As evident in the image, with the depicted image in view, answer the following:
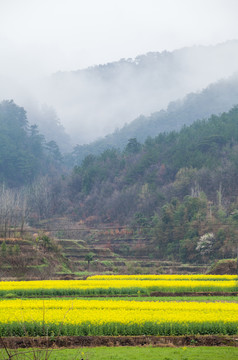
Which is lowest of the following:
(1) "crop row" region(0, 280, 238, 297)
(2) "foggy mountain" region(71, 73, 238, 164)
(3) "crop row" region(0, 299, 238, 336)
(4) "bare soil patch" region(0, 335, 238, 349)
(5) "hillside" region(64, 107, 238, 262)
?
(1) "crop row" region(0, 280, 238, 297)

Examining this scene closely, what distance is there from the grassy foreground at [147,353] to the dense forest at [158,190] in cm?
4281

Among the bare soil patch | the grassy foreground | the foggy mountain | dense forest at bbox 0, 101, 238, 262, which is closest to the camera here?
the grassy foreground

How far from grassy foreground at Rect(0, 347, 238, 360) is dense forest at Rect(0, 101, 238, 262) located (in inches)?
1686

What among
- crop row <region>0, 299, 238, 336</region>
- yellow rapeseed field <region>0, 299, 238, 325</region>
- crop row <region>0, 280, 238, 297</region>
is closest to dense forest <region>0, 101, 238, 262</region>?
crop row <region>0, 280, 238, 297</region>

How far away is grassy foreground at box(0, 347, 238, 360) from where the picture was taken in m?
13.9

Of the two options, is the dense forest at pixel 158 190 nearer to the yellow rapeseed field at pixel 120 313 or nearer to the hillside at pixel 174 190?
the hillside at pixel 174 190

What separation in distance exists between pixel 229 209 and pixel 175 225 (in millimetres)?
10173

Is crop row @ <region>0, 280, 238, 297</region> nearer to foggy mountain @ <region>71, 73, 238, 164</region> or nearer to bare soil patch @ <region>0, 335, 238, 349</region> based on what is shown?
bare soil patch @ <region>0, 335, 238, 349</region>

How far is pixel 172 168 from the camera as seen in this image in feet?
320

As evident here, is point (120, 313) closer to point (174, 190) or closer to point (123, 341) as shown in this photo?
point (123, 341)

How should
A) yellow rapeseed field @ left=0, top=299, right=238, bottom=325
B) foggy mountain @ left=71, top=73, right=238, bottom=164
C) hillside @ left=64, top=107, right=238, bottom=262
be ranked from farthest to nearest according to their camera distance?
foggy mountain @ left=71, top=73, right=238, bottom=164, hillside @ left=64, top=107, right=238, bottom=262, yellow rapeseed field @ left=0, top=299, right=238, bottom=325

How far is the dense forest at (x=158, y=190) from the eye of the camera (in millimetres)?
64200

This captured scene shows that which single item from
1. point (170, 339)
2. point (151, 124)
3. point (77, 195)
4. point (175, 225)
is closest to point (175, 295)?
point (170, 339)

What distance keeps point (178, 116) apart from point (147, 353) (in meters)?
163
